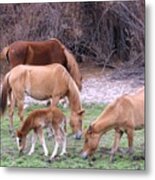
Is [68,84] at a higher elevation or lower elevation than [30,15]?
lower

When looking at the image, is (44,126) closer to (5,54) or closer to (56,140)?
(56,140)

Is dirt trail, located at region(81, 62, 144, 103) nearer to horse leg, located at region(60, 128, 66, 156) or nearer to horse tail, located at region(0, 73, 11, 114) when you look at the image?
horse leg, located at region(60, 128, 66, 156)

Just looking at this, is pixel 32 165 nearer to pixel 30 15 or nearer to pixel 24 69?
pixel 24 69

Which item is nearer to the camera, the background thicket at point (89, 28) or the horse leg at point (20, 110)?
the background thicket at point (89, 28)

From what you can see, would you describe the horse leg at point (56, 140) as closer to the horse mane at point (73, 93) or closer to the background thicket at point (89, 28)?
the horse mane at point (73, 93)

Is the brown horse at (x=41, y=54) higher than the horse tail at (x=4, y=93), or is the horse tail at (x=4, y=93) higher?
the brown horse at (x=41, y=54)

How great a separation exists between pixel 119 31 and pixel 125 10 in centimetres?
10

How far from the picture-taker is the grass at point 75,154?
88.4 inches

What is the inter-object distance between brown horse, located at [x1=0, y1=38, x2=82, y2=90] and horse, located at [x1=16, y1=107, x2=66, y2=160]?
18 centimetres

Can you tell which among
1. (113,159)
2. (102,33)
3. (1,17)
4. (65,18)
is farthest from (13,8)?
(113,159)

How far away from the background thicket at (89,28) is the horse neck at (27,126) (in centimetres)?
37

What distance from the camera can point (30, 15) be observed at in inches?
92.4

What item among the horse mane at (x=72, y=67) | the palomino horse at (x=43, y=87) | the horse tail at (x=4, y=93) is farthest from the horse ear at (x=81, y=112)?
the horse tail at (x=4, y=93)

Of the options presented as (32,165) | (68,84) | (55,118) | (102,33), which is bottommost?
(32,165)
